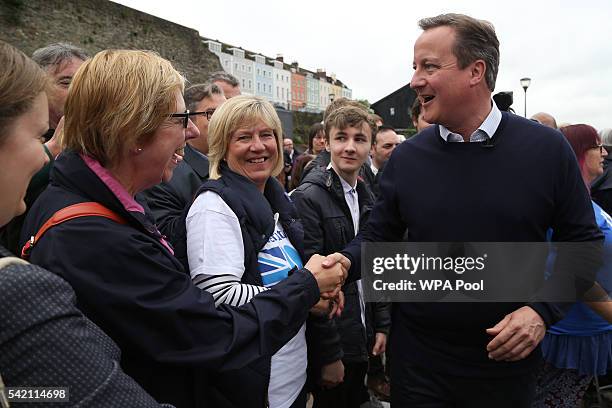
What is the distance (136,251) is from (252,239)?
2.23 feet

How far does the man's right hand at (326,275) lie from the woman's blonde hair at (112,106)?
0.80 meters

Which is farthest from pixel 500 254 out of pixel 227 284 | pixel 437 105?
pixel 227 284

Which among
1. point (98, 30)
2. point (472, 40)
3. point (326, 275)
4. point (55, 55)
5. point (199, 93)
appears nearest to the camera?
point (326, 275)

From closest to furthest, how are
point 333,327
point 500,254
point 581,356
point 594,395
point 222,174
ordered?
point 500,254 < point 222,174 < point 333,327 < point 581,356 < point 594,395

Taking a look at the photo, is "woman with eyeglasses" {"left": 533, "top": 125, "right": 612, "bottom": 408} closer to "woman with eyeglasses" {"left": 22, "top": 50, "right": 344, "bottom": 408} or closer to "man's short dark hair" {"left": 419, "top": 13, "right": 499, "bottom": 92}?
"man's short dark hair" {"left": 419, "top": 13, "right": 499, "bottom": 92}

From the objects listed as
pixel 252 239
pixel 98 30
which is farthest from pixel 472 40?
pixel 98 30

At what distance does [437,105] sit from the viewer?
2.15m

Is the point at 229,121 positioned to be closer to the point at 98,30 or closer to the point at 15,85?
the point at 15,85

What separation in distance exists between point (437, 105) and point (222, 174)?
3.42 ft

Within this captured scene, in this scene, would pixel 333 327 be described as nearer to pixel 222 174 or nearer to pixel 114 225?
pixel 222 174

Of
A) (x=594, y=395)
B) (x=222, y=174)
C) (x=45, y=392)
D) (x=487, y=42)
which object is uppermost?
(x=487, y=42)

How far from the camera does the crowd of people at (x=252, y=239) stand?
0.99m

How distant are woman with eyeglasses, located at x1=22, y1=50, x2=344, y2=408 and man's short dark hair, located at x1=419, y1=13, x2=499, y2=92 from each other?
128cm

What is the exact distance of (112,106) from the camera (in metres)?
1.45
